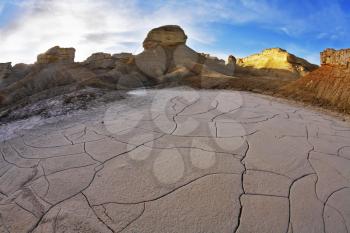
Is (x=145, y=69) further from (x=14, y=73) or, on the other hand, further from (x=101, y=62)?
(x=14, y=73)

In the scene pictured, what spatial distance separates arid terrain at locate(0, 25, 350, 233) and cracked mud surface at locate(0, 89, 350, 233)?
10 millimetres

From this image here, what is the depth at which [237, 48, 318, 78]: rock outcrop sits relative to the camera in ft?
50.2

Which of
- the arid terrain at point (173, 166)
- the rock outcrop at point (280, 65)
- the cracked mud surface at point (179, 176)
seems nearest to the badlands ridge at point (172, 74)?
the rock outcrop at point (280, 65)

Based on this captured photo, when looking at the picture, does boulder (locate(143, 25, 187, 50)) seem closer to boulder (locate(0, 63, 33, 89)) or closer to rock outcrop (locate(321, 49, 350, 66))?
rock outcrop (locate(321, 49, 350, 66))

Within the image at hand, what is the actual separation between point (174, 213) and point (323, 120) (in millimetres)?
3304

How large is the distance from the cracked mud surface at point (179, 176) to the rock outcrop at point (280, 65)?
11967mm

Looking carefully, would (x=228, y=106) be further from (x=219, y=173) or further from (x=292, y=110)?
(x=219, y=173)

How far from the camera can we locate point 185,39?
1400 cm

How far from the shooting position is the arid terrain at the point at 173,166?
78.0 inches

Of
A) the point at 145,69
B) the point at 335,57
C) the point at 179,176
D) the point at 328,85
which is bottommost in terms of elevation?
the point at 179,176

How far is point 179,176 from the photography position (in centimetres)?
244

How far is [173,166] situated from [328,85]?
5.03 m

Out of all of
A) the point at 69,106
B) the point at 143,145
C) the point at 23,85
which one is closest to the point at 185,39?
the point at 23,85

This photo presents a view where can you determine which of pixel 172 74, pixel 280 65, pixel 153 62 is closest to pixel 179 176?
pixel 172 74
